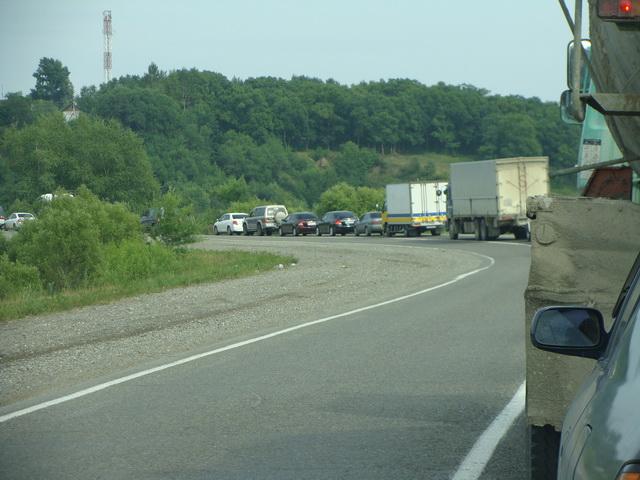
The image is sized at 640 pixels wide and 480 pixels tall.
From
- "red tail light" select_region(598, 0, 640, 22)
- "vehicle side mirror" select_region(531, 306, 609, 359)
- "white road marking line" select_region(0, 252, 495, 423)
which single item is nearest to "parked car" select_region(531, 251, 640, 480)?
"vehicle side mirror" select_region(531, 306, 609, 359)

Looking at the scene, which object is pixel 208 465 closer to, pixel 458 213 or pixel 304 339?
pixel 304 339

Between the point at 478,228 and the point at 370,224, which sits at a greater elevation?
the point at 478,228

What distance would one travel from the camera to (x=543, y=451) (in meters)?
5.83

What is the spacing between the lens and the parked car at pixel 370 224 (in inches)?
2559

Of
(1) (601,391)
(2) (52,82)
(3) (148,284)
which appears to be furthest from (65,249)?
(2) (52,82)

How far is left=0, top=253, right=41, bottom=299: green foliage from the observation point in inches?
1103

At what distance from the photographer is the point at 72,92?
161625 millimetres

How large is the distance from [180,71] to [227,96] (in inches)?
702

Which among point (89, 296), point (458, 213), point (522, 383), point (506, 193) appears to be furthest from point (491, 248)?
point (522, 383)

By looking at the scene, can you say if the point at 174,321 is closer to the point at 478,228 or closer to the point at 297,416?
the point at 297,416

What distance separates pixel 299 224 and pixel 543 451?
65.1m

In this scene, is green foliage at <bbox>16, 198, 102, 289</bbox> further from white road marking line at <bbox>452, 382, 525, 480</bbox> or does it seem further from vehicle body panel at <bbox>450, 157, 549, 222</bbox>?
white road marking line at <bbox>452, 382, 525, 480</bbox>

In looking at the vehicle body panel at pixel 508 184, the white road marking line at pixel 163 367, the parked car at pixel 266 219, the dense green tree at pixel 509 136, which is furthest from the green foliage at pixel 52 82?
the white road marking line at pixel 163 367

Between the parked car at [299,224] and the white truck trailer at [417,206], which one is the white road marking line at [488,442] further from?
the parked car at [299,224]
